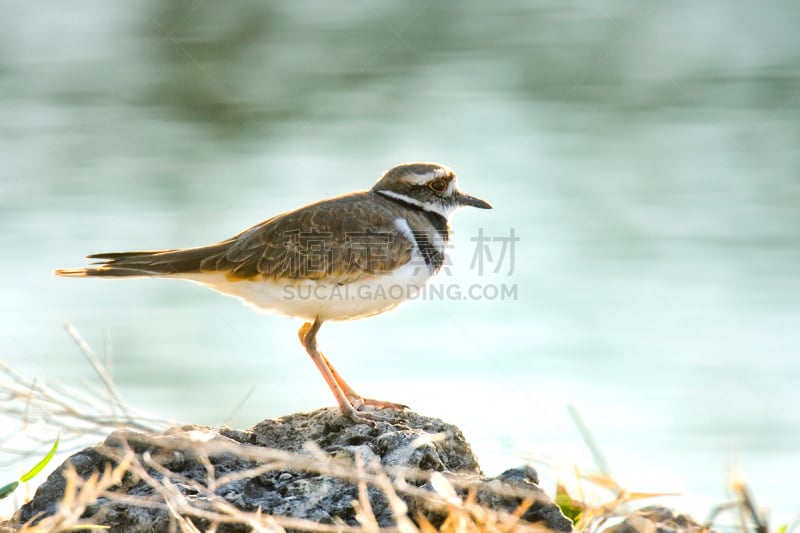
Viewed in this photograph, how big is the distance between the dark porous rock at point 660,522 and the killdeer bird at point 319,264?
211 centimetres

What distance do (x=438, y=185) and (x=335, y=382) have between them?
5.11 feet

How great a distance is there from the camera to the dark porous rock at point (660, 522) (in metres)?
3.38

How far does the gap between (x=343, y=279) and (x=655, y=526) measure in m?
2.66

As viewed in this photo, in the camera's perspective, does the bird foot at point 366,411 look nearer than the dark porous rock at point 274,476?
No

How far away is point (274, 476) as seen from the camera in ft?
12.7

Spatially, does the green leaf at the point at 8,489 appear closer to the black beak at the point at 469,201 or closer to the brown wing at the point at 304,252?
the brown wing at the point at 304,252

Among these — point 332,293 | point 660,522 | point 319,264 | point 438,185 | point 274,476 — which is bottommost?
point 660,522

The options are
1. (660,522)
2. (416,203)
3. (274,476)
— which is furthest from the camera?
(416,203)

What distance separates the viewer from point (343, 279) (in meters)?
5.66

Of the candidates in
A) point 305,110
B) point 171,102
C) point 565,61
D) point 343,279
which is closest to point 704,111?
point 565,61

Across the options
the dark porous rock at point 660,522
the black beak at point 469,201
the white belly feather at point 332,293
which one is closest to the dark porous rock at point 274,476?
the dark porous rock at point 660,522

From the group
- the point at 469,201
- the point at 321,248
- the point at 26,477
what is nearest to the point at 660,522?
the point at 26,477

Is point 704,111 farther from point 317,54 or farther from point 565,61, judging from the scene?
point 317,54

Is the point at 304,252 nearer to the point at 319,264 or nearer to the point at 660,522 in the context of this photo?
the point at 319,264
